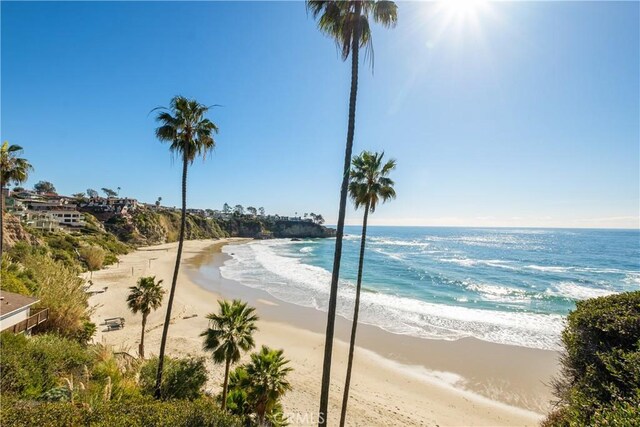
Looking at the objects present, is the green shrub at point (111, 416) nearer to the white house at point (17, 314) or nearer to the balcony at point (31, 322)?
the white house at point (17, 314)

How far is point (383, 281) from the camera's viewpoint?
4719 cm

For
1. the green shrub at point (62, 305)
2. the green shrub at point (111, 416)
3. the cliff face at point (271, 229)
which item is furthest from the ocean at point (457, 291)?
the cliff face at point (271, 229)

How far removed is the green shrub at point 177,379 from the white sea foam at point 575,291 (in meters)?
45.9

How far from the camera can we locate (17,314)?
1410 centimetres

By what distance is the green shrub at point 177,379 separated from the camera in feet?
42.8

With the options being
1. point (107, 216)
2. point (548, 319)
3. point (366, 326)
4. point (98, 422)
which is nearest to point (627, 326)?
point (98, 422)

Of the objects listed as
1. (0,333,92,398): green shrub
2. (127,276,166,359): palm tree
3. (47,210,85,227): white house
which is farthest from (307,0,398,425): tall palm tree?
(47,210,85,227): white house

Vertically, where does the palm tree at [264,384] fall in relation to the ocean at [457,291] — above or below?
above

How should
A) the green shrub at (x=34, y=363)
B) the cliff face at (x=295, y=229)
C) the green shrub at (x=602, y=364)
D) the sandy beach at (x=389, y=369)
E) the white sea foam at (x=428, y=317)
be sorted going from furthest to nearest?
the cliff face at (x=295, y=229) < the white sea foam at (x=428, y=317) < the sandy beach at (x=389, y=369) < the green shrub at (x=34, y=363) < the green shrub at (x=602, y=364)

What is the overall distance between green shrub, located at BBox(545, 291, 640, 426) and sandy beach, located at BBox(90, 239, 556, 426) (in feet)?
31.7

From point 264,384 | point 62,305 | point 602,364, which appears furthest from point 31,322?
point 602,364

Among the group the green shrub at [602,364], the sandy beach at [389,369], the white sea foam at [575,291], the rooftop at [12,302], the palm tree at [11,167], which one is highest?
the palm tree at [11,167]

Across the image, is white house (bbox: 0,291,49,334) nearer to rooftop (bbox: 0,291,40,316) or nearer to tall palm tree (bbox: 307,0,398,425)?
rooftop (bbox: 0,291,40,316)

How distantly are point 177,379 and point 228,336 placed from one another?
428cm
